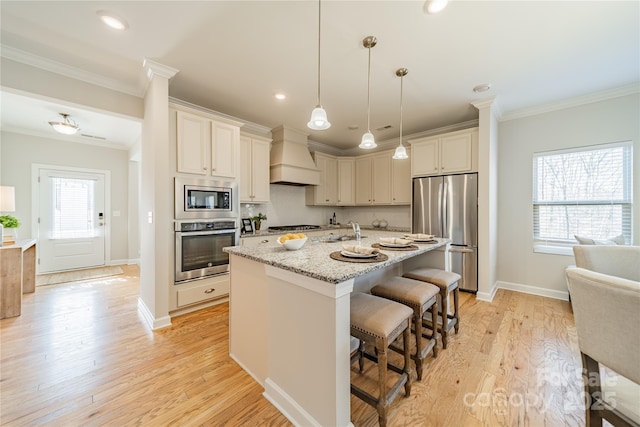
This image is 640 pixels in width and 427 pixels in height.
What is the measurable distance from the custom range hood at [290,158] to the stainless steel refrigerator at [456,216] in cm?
202

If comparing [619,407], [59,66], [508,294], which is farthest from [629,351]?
[59,66]

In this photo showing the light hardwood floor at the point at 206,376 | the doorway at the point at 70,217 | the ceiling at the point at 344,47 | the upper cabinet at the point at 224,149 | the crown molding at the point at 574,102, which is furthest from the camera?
the doorway at the point at 70,217

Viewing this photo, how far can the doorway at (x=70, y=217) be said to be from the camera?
4.34m

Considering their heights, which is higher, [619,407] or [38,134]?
[38,134]

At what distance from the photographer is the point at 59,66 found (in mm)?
2311

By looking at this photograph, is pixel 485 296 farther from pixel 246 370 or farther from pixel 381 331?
pixel 246 370

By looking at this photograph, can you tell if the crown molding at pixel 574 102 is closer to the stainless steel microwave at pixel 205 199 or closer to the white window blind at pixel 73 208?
the stainless steel microwave at pixel 205 199

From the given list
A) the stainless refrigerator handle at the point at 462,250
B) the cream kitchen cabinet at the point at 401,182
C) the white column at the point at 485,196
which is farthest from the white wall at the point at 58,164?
the white column at the point at 485,196

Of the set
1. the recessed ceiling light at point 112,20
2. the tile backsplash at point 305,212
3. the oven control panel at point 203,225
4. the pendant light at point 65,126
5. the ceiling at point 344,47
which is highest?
the ceiling at point 344,47

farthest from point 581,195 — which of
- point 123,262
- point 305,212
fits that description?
point 123,262

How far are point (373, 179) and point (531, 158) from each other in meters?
2.43

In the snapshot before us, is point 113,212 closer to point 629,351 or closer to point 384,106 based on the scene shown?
point 384,106

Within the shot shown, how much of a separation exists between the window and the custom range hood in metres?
3.50

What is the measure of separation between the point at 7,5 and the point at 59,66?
73cm
